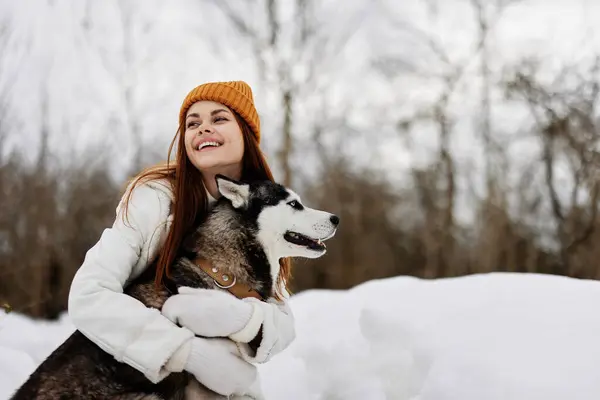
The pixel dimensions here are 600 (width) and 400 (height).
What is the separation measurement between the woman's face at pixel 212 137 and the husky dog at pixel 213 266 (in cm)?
12

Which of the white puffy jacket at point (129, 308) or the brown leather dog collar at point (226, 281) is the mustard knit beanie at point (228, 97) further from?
the brown leather dog collar at point (226, 281)

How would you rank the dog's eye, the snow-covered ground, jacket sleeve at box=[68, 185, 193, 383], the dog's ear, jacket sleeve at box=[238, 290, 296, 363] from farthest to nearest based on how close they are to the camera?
1. the snow-covered ground
2. the dog's eye
3. the dog's ear
4. jacket sleeve at box=[238, 290, 296, 363]
5. jacket sleeve at box=[68, 185, 193, 383]

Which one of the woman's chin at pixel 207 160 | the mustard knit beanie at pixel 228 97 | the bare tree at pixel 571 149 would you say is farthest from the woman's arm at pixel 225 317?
the bare tree at pixel 571 149

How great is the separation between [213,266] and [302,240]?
397mm

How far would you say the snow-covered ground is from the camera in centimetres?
241

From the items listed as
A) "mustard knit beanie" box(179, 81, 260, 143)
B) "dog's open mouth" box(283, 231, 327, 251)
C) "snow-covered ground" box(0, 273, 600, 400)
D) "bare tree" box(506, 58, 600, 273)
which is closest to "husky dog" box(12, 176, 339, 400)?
"dog's open mouth" box(283, 231, 327, 251)

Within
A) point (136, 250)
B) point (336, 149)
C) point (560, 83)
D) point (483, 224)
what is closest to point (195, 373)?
point (136, 250)

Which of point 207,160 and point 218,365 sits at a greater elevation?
point 207,160

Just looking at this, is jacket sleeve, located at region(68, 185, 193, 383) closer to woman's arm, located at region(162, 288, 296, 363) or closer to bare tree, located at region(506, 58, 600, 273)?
woman's arm, located at region(162, 288, 296, 363)

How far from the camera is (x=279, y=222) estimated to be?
→ 6.98 feet

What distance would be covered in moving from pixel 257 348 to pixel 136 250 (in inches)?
23.6

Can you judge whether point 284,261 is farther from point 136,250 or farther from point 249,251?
point 136,250

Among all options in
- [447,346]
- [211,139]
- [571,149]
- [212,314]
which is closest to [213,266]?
[212,314]

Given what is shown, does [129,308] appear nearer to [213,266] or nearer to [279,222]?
[213,266]
